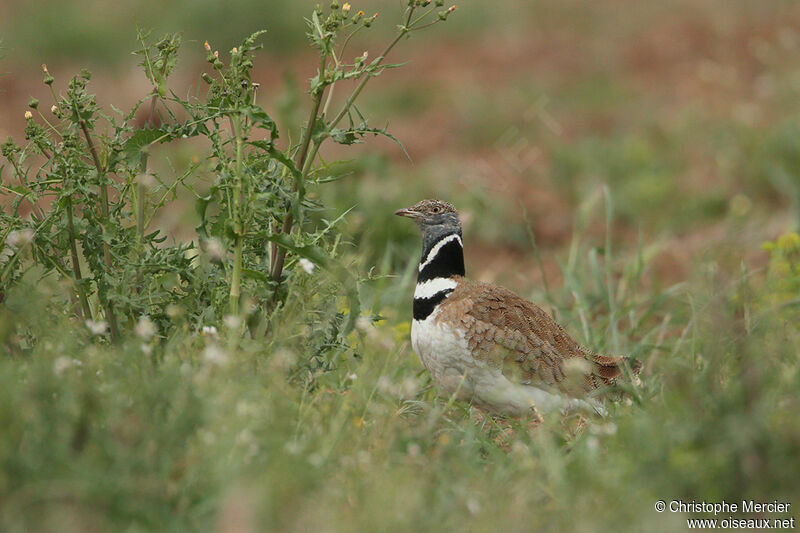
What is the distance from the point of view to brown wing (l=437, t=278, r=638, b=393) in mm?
4457

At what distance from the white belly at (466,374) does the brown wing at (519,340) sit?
5 cm

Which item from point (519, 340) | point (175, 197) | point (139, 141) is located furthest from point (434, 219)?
point (139, 141)

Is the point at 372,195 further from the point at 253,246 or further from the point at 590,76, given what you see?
the point at 590,76

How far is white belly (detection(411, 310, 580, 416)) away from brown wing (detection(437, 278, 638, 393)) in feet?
0.15

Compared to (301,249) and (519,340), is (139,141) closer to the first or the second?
(301,249)

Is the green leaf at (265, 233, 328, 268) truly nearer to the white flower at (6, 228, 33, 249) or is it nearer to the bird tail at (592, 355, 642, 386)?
Answer: the white flower at (6, 228, 33, 249)

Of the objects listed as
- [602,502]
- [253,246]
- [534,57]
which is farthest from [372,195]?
[534,57]

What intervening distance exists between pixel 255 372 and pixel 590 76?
9168mm

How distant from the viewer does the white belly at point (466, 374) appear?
14.5ft

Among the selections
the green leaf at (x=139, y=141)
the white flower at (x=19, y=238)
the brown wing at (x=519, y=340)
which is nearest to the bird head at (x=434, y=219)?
the brown wing at (x=519, y=340)

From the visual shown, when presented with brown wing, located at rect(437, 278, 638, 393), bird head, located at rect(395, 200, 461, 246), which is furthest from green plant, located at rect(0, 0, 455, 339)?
bird head, located at rect(395, 200, 461, 246)

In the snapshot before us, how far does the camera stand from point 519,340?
4.55m

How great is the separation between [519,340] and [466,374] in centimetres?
30

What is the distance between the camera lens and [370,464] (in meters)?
3.25
